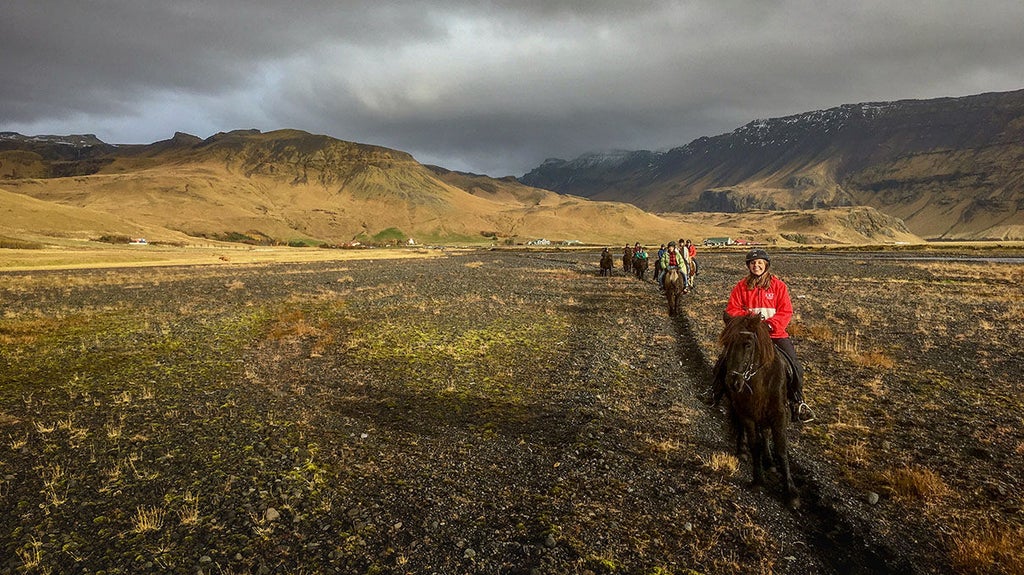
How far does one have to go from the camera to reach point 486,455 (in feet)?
25.2

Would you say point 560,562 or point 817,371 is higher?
point 817,371

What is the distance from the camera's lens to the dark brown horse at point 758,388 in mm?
6484

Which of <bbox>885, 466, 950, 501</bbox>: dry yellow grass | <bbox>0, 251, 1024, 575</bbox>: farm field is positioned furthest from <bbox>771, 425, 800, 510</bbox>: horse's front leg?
<bbox>885, 466, 950, 501</bbox>: dry yellow grass

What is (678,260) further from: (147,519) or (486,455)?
(147,519)

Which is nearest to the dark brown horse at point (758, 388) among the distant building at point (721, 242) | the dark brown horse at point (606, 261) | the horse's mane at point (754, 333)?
the horse's mane at point (754, 333)

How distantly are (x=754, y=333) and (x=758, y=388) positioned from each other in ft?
2.48

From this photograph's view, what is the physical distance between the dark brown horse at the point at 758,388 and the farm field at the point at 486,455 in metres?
0.46

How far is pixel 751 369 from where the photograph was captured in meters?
6.48

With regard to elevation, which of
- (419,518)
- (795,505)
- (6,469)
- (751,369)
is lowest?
(6,469)

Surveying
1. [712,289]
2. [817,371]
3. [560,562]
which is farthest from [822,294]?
[560,562]

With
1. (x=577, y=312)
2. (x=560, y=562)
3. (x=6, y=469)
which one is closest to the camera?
(x=560, y=562)

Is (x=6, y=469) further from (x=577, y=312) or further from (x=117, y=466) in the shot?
(x=577, y=312)

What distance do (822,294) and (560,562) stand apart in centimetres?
2801

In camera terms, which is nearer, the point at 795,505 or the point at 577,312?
the point at 795,505
